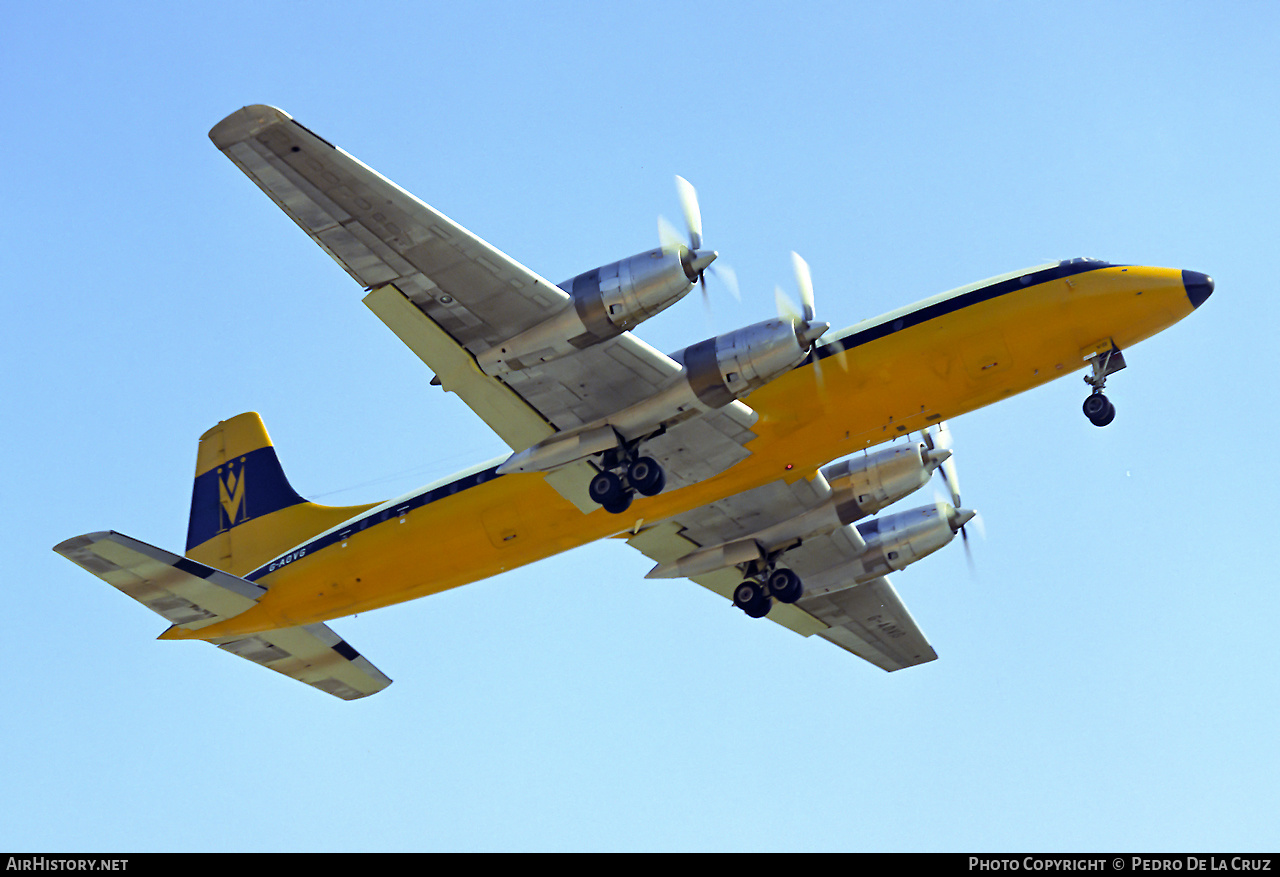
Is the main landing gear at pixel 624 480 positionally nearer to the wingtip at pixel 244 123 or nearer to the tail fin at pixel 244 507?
the tail fin at pixel 244 507

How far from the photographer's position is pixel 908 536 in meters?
30.9

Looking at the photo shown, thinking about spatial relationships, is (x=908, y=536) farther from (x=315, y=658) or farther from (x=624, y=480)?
(x=315, y=658)

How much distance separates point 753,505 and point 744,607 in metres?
2.80

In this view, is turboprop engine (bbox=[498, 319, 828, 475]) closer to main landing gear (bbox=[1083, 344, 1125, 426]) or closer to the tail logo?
main landing gear (bbox=[1083, 344, 1125, 426])

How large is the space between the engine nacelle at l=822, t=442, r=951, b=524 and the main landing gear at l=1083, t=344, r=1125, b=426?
4907mm

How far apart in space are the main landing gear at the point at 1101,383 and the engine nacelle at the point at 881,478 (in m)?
4.91

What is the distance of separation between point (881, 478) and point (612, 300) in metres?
10.7

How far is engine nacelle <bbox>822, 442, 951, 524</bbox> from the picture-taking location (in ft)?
93.6

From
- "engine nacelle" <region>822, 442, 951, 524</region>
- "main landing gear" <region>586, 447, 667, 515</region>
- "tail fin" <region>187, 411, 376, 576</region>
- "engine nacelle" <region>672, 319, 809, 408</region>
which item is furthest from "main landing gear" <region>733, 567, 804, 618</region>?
"tail fin" <region>187, 411, 376, 576</region>

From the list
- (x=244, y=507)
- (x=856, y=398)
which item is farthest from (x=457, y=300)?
(x=244, y=507)

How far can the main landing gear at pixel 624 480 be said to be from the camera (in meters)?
23.7

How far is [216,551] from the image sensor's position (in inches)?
1192

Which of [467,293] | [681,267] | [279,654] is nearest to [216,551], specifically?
[279,654]
